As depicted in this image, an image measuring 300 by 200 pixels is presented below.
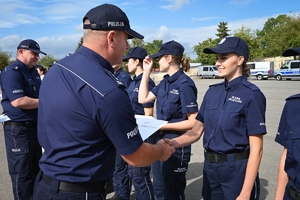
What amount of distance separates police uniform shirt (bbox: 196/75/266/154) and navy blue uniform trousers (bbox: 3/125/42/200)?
245cm

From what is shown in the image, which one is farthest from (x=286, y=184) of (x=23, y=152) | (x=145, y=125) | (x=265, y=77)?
(x=265, y=77)

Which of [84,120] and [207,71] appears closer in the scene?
[84,120]

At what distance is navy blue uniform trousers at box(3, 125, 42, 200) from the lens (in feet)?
12.4

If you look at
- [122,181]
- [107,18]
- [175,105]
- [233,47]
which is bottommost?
[122,181]

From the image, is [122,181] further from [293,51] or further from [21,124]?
[293,51]

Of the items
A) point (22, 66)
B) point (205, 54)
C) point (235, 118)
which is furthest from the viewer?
point (205, 54)

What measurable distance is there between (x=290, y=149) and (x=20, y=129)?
10.6 ft

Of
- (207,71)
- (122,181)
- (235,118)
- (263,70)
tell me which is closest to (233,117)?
(235,118)

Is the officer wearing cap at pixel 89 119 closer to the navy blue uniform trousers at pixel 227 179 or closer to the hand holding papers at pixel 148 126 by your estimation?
the hand holding papers at pixel 148 126

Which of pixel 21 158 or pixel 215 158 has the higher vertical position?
A: pixel 215 158

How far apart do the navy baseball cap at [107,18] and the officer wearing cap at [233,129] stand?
1046 mm

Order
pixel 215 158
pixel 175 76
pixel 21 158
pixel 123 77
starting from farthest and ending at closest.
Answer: pixel 123 77 → pixel 21 158 → pixel 175 76 → pixel 215 158

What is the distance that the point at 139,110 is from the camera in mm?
4391

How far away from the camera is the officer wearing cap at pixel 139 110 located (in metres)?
3.87
